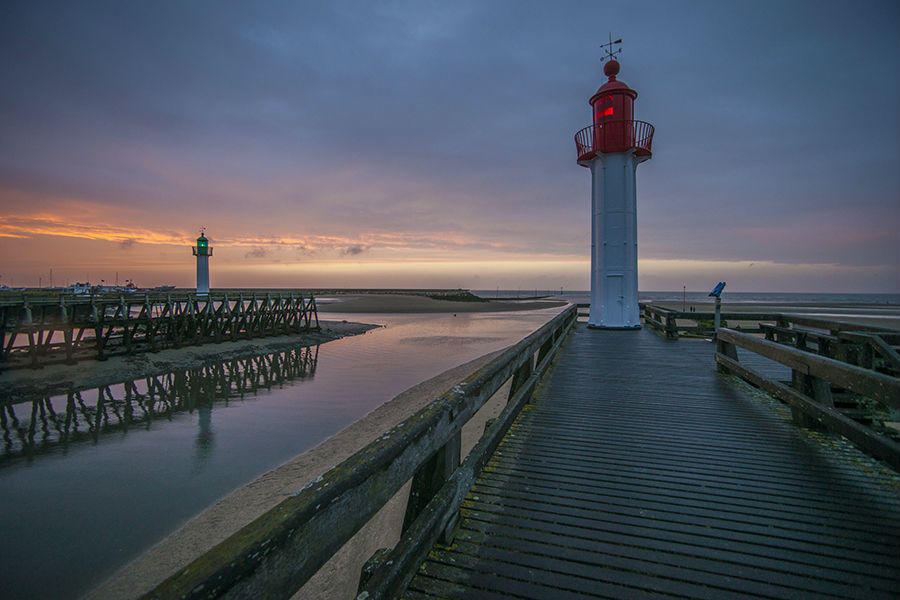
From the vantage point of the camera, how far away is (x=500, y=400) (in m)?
11.0

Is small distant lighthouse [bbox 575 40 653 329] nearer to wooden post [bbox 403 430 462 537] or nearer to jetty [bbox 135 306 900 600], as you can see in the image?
jetty [bbox 135 306 900 600]

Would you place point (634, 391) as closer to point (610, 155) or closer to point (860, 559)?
point (860, 559)

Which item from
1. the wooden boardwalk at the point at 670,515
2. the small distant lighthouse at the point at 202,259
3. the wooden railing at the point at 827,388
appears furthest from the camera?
Result: the small distant lighthouse at the point at 202,259

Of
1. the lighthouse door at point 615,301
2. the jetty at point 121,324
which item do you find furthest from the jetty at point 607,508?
the jetty at point 121,324

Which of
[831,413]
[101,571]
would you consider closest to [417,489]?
[831,413]

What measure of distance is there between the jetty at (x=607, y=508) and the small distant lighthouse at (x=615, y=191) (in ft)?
31.0

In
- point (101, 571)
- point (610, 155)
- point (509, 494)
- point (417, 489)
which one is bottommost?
point (101, 571)

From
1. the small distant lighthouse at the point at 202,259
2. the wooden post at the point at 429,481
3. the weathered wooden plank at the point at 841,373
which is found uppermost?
the small distant lighthouse at the point at 202,259

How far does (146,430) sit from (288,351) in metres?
12.1

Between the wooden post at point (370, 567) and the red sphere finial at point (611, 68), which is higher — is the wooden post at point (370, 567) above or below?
below

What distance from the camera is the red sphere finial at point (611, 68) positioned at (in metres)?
14.4

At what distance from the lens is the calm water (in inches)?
196

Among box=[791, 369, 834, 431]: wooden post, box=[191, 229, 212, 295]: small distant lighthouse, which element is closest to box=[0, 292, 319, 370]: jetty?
box=[191, 229, 212, 295]: small distant lighthouse

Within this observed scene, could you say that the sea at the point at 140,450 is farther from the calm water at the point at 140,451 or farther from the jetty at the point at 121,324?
the jetty at the point at 121,324
